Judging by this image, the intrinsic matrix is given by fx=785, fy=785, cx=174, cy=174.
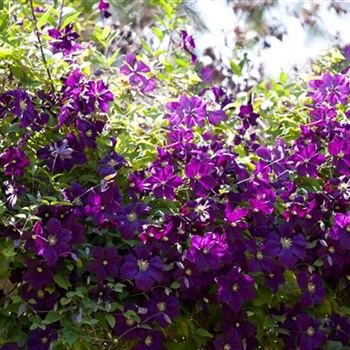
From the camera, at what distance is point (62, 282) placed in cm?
174

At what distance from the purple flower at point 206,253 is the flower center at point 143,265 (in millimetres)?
98

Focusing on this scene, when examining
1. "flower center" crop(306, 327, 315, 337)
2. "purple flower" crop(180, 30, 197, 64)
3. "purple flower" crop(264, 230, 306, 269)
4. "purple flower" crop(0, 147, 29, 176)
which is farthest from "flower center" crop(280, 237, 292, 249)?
"purple flower" crop(180, 30, 197, 64)

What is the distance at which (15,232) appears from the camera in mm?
1730

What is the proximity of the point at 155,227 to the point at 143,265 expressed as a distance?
100 millimetres

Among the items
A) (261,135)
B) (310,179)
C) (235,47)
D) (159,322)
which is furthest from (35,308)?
(235,47)

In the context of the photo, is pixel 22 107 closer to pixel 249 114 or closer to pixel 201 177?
pixel 201 177

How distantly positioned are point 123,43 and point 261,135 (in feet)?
3.89

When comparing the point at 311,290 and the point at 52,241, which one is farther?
the point at 311,290

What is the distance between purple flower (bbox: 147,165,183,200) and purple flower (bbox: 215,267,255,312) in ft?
0.78

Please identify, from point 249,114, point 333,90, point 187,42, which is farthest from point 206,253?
point 187,42

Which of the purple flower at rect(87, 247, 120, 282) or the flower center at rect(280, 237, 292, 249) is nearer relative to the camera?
the purple flower at rect(87, 247, 120, 282)

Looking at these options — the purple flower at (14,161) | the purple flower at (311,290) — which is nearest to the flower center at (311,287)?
the purple flower at (311,290)

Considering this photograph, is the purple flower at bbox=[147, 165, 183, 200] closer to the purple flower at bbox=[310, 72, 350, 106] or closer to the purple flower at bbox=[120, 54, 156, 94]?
the purple flower at bbox=[120, 54, 156, 94]

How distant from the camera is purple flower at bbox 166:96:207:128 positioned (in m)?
2.23
